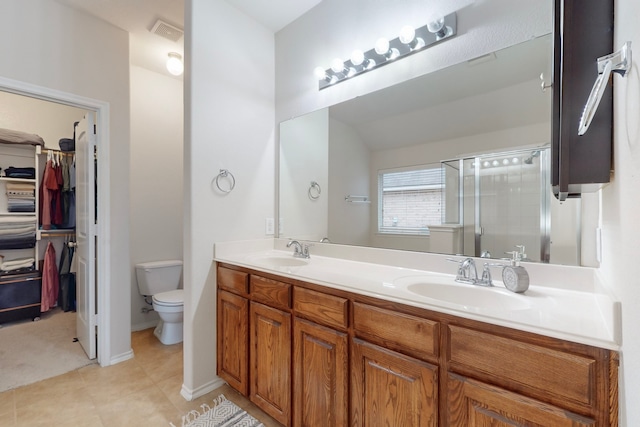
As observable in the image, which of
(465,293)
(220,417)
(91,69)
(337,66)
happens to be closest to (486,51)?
(337,66)

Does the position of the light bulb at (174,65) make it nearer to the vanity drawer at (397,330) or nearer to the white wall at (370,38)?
the white wall at (370,38)

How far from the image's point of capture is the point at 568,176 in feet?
2.47

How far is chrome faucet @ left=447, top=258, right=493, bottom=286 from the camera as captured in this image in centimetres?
124

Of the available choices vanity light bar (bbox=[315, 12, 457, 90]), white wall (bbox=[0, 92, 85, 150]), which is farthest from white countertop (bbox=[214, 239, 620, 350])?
white wall (bbox=[0, 92, 85, 150])

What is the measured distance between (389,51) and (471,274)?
1299 mm

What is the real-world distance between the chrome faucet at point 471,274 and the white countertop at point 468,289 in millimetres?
42

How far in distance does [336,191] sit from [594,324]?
1.46 m

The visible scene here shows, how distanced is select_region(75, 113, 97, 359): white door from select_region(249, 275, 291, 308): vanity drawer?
61.2 inches

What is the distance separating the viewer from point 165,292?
2840mm

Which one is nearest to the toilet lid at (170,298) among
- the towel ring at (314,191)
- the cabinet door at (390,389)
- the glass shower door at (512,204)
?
the towel ring at (314,191)

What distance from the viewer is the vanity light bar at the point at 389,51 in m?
1.45

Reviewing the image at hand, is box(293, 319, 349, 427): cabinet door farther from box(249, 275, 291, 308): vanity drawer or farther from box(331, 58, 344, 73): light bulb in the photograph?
box(331, 58, 344, 73): light bulb

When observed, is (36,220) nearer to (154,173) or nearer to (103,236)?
(154,173)

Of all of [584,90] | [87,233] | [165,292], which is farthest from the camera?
[165,292]
